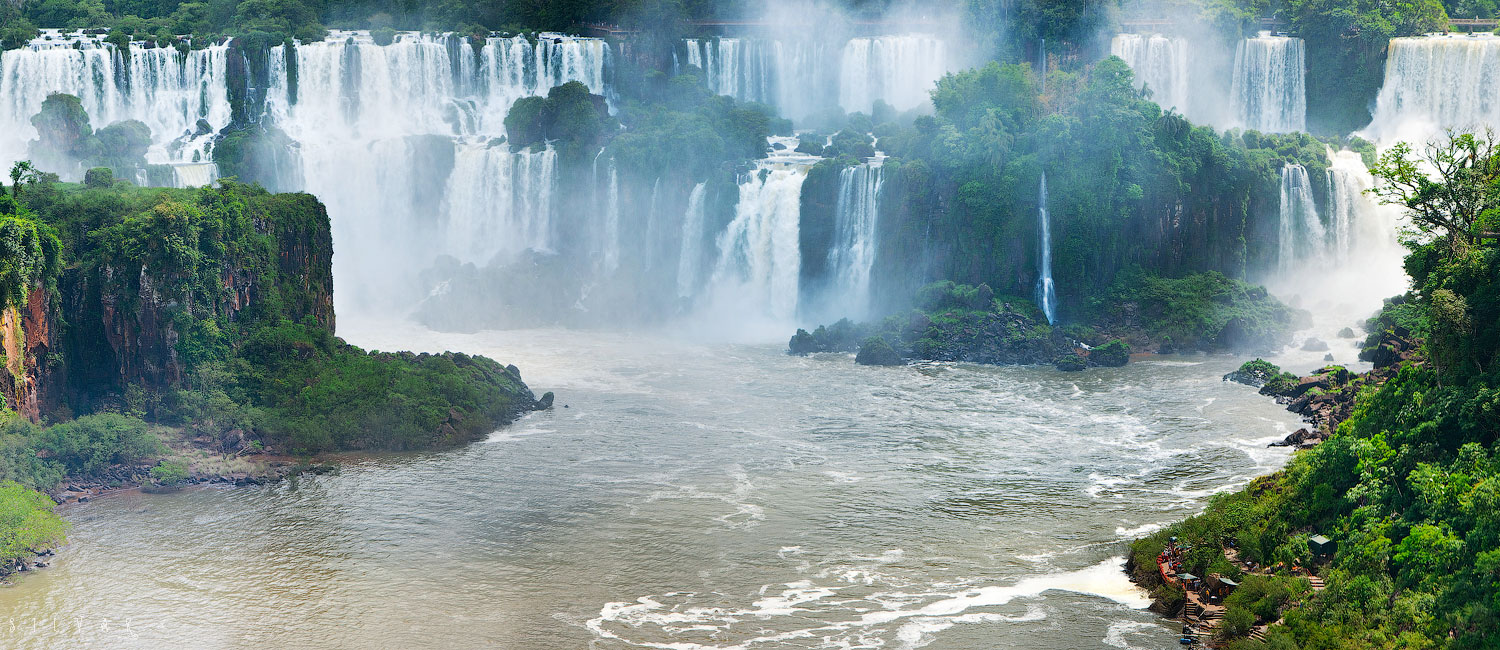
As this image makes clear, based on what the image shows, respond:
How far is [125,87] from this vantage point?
73.2 meters

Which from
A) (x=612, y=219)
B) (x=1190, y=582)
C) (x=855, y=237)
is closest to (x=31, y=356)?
(x=612, y=219)

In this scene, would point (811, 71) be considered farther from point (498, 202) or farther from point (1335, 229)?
point (1335, 229)

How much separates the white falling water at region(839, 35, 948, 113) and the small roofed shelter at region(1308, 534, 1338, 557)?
2021 inches

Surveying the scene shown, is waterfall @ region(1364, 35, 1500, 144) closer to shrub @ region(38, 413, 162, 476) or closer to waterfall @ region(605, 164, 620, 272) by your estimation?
waterfall @ region(605, 164, 620, 272)

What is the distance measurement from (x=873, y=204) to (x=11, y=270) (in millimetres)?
34415

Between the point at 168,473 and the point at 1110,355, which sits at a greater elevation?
the point at 1110,355

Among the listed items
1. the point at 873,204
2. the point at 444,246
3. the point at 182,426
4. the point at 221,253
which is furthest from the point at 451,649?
the point at 444,246

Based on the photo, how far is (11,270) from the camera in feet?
133

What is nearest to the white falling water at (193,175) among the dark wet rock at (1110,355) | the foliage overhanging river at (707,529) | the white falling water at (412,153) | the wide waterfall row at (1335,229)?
the white falling water at (412,153)

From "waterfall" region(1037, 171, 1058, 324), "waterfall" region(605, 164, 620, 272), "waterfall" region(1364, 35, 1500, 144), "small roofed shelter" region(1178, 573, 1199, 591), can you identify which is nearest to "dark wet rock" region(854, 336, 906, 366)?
"waterfall" region(1037, 171, 1058, 324)

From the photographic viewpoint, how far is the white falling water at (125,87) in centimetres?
7125

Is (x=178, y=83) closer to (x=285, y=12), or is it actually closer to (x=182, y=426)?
(x=285, y=12)

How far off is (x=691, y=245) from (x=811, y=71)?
700 inches

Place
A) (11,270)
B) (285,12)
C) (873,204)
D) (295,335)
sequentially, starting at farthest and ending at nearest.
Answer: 1. (285,12)
2. (873,204)
3. (295,335)
4. (11,270)
